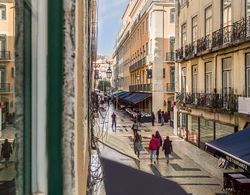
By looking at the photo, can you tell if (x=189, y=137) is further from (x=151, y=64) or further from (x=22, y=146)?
(x=22, y=146)

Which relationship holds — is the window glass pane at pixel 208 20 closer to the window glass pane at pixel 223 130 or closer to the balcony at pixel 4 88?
the window glass pane at pixel 223 130

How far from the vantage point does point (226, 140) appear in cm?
1505

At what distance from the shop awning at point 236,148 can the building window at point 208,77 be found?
30.7ft

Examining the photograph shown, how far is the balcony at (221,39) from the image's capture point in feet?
62.1

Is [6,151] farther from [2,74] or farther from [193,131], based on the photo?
[193,131]

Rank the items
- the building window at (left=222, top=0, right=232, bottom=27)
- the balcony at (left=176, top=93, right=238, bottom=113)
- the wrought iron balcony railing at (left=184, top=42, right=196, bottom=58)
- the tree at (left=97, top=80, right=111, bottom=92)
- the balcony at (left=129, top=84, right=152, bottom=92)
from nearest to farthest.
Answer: the balcony at (left=176, top=93, right=238, bottom=113), the building window at (left=222, top=0, right=232, bottom=27), the tree at (left=97, top=80, right=111, bottom=92), the wrought iron balcony railing at (left=184, top=42, right=196, bottom=58), the balcony at (left=129, top=84, right=152, bottom=92)

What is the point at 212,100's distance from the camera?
2359 cm

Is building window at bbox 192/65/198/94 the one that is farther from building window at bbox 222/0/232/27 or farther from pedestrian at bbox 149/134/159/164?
pedestrian at bbox 149/134/159/164

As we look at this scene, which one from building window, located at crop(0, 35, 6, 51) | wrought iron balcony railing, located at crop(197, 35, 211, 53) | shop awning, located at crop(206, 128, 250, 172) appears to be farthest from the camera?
wrought iron balcony railing, located at crop(197, 35, 211, 53)

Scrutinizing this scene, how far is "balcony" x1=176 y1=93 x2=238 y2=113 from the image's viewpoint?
67.0ft

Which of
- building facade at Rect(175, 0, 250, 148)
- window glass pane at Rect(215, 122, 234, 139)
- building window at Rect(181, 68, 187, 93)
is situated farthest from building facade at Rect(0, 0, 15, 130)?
→ building window at Rect(181, 68, 187, 93)

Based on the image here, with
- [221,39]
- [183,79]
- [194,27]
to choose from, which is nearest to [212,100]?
[221,39]

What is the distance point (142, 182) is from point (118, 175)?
282 millimetres

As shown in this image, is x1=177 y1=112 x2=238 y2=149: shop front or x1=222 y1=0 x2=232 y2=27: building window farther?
x1=177 y1=112 x2=238 y2=149: shop front
